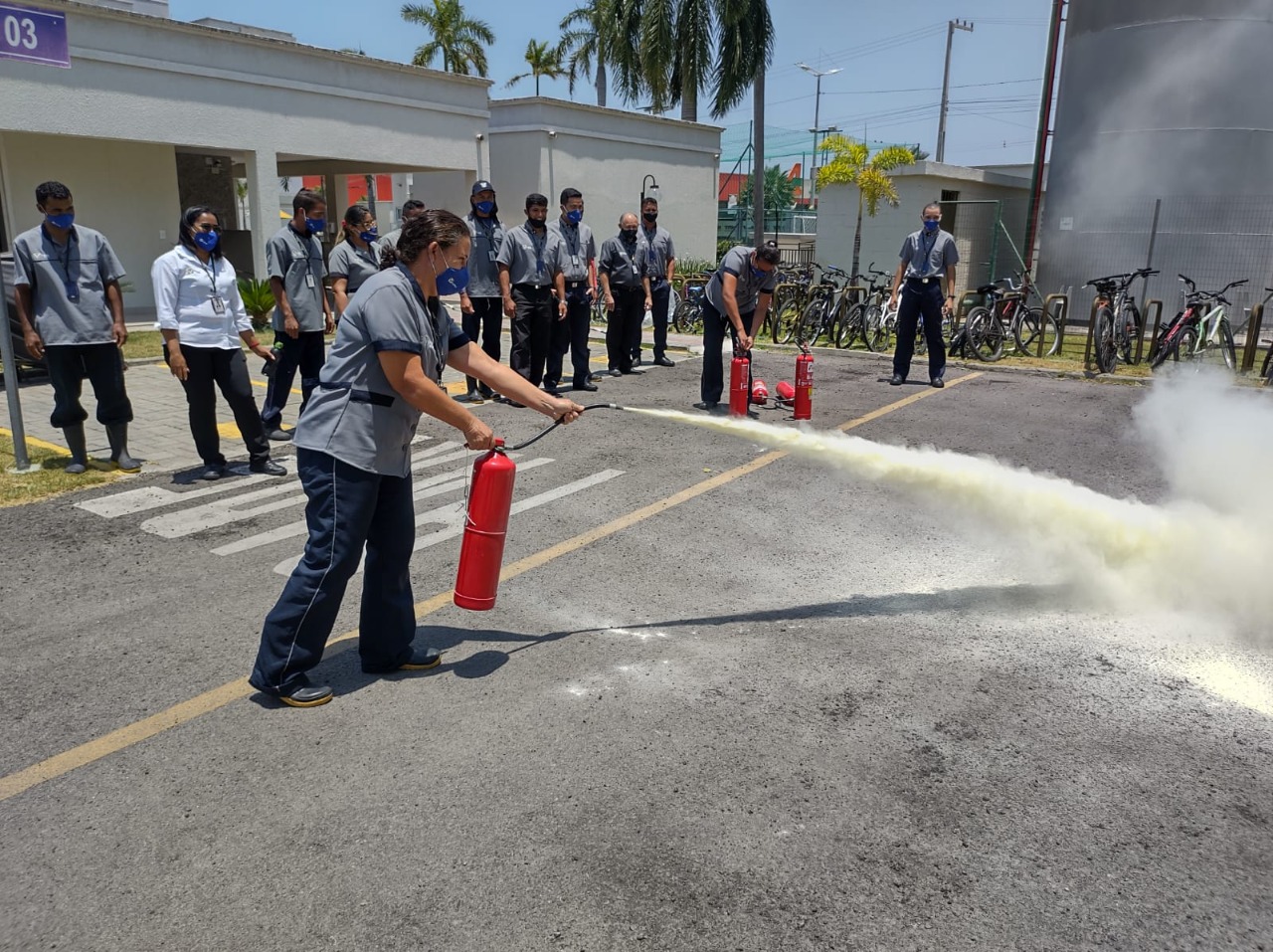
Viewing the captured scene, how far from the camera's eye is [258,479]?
287 inches

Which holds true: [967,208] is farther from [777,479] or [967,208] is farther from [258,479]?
[258,479]

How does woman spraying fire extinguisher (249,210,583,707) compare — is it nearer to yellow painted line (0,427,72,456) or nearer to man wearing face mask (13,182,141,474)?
man wearing face mask (13,182,141,474)

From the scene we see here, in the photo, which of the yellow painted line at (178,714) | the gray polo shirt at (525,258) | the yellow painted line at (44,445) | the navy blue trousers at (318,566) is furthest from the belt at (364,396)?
the gray polo shirt at (525,258)

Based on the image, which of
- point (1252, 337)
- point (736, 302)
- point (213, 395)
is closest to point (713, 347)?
point (736, 302)

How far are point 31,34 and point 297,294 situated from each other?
253 centimetres

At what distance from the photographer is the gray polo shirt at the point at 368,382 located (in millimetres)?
3625

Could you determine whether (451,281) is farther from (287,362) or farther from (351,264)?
(287,362)

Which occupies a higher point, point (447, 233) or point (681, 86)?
point (681, 86)

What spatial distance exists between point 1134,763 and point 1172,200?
17.8m

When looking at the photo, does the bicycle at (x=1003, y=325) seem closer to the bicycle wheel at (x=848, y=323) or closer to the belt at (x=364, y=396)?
the bicycle wheel at (x=848, y=323)

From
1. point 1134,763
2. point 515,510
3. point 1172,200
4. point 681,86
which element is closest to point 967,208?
point 1172,200

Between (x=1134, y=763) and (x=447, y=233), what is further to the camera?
(x=447, y=233)

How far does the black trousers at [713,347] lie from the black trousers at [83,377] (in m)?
5.47

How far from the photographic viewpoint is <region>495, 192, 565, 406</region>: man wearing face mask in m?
9.97
